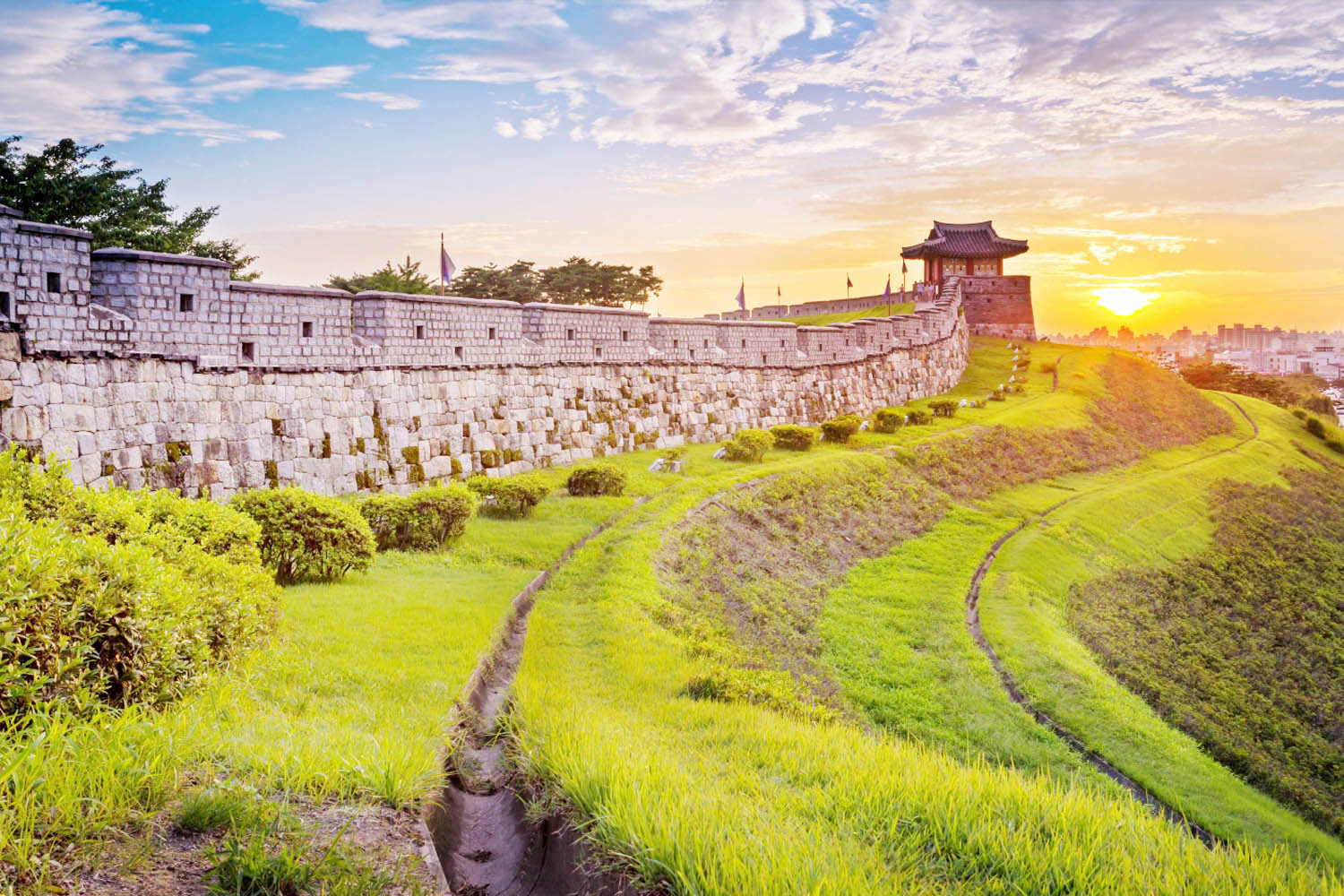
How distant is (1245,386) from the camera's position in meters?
66.7

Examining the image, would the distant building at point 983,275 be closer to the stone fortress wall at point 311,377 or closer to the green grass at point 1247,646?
the green grass at point 1247,646

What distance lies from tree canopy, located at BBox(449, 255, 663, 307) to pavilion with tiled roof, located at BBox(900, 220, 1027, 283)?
74.4 ft

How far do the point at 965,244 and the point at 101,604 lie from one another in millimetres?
63524

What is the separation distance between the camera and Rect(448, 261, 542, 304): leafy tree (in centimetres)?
4550

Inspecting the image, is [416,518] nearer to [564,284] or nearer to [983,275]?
[564,284]

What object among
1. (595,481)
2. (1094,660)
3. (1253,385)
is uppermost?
(1253,385)

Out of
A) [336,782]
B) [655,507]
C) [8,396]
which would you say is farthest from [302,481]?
[336,782]

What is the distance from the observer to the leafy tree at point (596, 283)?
47250mm

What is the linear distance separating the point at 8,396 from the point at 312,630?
5.28 metres

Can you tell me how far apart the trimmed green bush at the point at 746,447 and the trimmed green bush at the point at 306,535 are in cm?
1352

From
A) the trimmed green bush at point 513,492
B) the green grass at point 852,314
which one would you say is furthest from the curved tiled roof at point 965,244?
the trimmed green bush at point 513,492

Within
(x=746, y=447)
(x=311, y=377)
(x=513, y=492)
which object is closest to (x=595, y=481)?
(x=513, y=492)

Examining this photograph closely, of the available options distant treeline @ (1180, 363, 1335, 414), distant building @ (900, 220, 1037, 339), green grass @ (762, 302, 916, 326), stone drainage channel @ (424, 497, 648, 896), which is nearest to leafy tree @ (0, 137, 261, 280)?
stone drainage channel @ (424, 497, 648, 896)

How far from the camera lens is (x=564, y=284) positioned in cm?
4738
